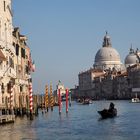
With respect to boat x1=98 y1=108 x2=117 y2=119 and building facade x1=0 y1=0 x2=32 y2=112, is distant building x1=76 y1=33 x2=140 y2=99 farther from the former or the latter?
boat x1=98 y1=108 x2=117 y2=119

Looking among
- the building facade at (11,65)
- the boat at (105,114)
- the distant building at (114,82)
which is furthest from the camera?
the distant building at (114,82)

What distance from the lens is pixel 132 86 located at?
155125mm

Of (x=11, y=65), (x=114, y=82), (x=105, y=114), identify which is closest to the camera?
(x=11, y=65)

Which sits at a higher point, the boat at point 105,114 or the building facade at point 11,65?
the building facade at point 11,65

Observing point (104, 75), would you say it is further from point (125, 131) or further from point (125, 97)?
point (125, 131)

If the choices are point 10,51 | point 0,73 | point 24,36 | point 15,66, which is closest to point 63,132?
point 0,73

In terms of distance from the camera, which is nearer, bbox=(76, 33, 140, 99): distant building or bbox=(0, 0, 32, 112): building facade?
bbox=(0, 0, 32, 112): building facade

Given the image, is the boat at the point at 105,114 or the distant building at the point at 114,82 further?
the distant building at the point at 114,82

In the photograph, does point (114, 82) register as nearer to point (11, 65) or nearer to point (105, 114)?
point (105, 114)

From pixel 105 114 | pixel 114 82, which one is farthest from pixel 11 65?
pixel 114 82

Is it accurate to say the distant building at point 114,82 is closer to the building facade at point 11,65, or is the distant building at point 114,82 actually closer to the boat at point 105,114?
the building facade at point 11,65

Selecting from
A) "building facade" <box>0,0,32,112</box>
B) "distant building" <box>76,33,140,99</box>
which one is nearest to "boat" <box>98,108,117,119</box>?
"building facade" <box>0,0,32,112</box>

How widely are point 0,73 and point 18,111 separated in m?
6.62

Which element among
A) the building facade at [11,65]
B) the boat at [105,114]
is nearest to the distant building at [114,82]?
the building facade at [11,65]
